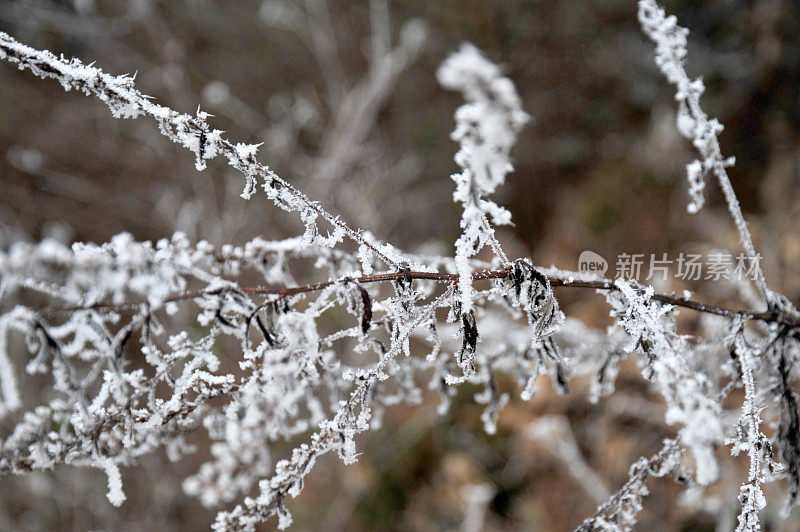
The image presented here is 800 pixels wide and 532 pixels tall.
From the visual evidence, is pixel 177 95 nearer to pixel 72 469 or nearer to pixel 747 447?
pixel 72 469

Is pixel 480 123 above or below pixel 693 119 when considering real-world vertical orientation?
below

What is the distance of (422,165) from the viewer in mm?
3959

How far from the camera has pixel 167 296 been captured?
2.34 ft

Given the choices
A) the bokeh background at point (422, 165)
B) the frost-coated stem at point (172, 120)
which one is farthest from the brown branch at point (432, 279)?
the bokeh background at point (422, 165)

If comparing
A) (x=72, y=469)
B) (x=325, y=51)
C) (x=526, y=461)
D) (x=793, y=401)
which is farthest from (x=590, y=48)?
(x=72, y=469)

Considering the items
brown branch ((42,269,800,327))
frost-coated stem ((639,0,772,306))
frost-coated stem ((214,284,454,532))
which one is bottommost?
frost-coated stem ((214,284,454,532))

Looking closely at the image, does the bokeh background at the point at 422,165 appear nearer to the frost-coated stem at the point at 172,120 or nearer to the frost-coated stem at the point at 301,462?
the frost-coated stem at the point at 301,462

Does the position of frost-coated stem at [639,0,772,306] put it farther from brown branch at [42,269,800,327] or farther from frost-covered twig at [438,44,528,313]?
frost-covered twig at [438,44,528,313]

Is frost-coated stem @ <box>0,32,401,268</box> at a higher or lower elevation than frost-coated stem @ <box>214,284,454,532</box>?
higher

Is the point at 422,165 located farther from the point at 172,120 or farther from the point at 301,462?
the point at 301,462

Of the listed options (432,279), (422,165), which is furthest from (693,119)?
(422,165)

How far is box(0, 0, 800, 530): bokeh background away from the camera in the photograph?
2.61m

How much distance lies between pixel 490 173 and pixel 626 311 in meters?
0.41

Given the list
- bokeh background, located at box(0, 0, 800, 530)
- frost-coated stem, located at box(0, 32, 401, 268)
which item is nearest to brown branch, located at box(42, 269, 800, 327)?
frost-coated stem, located at box(0, 32, 401, 268)
